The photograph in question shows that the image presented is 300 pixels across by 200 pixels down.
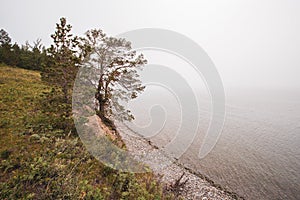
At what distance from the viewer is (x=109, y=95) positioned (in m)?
11.5

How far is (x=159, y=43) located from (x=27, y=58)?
37.0 m

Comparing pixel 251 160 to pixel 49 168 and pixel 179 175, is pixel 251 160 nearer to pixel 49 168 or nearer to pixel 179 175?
pixel 179 175

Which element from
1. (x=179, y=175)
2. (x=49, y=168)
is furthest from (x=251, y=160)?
(x=49, y=168)

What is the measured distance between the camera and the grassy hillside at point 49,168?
5.08 meters

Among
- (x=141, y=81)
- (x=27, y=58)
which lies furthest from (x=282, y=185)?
(x=27, y=58)

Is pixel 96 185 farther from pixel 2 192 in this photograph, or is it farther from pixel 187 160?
pixel 187 160

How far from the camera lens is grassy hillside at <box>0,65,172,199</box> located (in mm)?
5082

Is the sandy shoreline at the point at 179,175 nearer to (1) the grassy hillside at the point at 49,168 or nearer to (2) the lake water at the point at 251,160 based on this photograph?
(2) the lake water at the point at 251,160

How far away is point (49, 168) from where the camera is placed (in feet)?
19.1

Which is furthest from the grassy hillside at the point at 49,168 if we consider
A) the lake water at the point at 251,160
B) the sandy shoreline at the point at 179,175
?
the lake water at the point at 251,160

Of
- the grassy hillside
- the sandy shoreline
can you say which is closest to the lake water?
the sandy shoreline

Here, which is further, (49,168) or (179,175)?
(179,175)

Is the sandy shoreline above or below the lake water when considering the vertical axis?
below

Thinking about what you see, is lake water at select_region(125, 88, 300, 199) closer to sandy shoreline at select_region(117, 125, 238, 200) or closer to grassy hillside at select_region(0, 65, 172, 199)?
sandy shoreline at select_region(117, 125, 238, 200)
